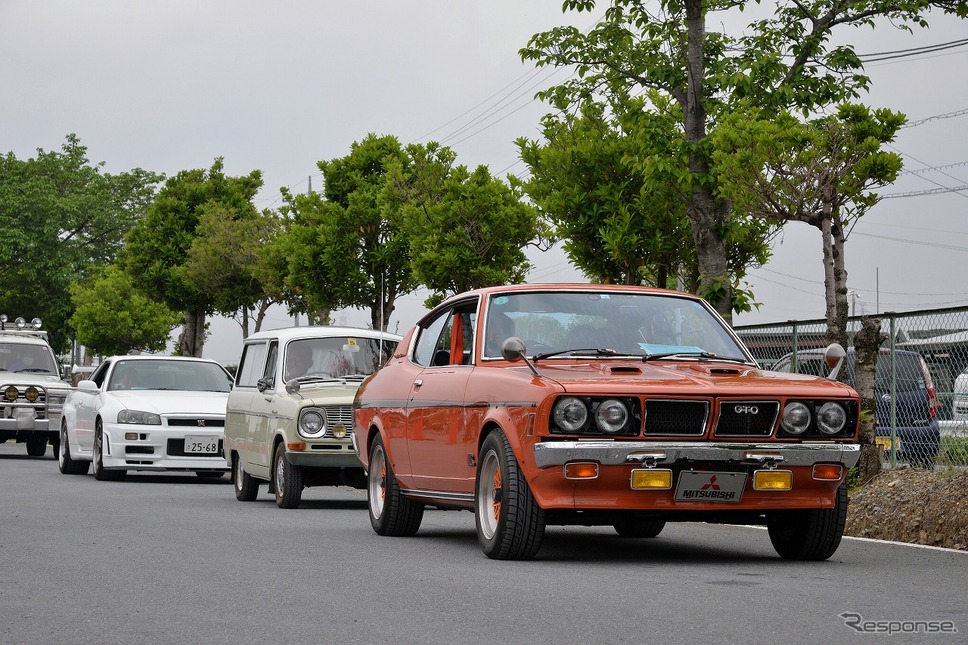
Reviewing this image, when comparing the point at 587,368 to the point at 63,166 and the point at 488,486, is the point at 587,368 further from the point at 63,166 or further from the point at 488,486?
the point at 63,166

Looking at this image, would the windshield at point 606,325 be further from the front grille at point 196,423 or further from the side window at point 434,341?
the front grille at point 196,423

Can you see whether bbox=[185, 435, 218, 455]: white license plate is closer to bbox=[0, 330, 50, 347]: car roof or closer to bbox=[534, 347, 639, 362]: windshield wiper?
bbox=[0, 330, 50, 347]: car roof

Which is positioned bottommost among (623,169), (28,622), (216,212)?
(28,622)

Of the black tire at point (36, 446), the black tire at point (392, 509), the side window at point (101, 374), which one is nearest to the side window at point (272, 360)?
the black tire at point (392, 509)

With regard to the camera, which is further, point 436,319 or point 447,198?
point 447,198

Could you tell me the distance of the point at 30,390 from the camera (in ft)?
83.6

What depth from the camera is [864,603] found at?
7.32 meters

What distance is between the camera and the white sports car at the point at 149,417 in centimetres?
1945

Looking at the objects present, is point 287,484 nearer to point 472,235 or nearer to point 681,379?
point 681,379

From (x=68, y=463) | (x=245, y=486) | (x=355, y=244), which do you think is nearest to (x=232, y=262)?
(x=355, y=244)

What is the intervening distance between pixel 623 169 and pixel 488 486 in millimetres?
14475

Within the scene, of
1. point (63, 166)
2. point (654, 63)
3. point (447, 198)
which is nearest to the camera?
point (654, 63)

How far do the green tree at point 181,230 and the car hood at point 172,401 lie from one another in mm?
36533

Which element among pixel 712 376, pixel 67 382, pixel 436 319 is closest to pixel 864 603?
pixel 712 376
